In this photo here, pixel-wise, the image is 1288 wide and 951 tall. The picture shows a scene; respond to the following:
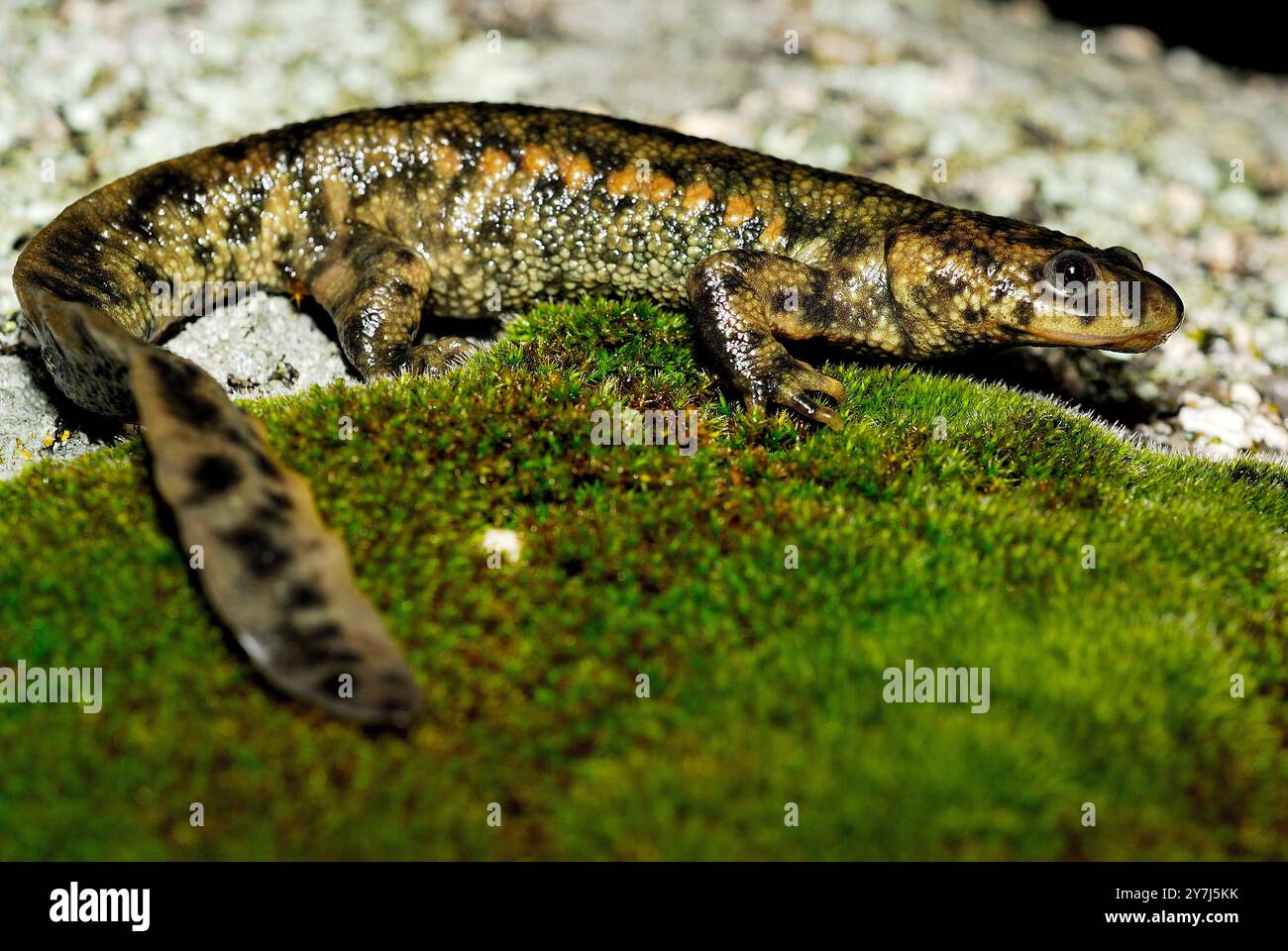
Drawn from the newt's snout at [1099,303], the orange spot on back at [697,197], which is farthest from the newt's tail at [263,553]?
the newt's snout at [1099,303]

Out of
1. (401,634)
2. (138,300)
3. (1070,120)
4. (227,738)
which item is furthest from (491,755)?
(1070,120)

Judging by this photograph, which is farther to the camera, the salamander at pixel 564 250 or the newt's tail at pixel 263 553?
the salamander at pixel 564 250

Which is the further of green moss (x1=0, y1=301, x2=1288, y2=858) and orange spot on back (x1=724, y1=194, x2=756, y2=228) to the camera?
orange spot on back (x1=724, y1=194, x2=756, y2=228)

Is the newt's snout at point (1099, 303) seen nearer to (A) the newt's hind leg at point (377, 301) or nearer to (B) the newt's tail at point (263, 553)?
(A) the newt's hind leg at point (377, 301)

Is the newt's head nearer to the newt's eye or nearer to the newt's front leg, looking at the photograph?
the newt's eye

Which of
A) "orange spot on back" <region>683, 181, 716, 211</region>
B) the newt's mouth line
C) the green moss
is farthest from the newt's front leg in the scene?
the newt's mouth line
